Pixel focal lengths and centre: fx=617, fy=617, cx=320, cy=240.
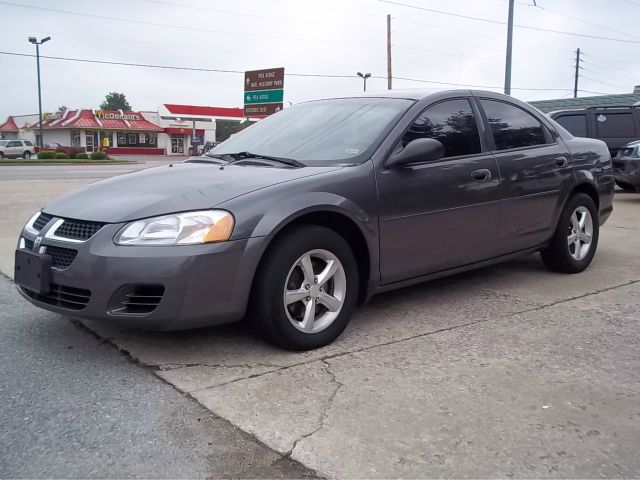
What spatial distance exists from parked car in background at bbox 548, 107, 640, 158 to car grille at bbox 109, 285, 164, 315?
36.9 feet

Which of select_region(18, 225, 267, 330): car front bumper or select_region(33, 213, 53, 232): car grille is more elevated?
select_region(33, 213, 53, 232): car grille

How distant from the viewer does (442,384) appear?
3109mm

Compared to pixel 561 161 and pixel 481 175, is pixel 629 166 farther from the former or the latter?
pixel 481 175

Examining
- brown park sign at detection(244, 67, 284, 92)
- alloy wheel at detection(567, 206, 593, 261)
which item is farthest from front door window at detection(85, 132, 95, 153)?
alloy wheel at detection(567, 206, 593, 261)

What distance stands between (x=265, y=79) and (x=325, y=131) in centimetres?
1711

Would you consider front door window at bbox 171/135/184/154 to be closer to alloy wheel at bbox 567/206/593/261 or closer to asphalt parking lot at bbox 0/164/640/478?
alloy wheel at bbox 567/206/593/261

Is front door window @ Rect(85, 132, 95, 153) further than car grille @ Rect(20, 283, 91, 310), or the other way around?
front door window @ Rect(85, 132, 95, 153)

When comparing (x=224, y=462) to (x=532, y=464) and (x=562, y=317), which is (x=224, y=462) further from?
(x=562, y=317)

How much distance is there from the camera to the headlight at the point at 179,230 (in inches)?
124

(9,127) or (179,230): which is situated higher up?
(9,127)

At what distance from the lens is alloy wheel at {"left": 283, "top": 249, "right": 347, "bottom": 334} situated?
3475 mm

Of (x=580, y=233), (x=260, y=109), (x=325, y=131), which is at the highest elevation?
(x=260, y=109)

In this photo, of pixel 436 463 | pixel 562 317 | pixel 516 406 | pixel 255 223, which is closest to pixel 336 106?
pixel 255 223

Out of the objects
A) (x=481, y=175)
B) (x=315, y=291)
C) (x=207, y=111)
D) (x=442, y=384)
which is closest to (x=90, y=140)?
(x=207, y=111)
